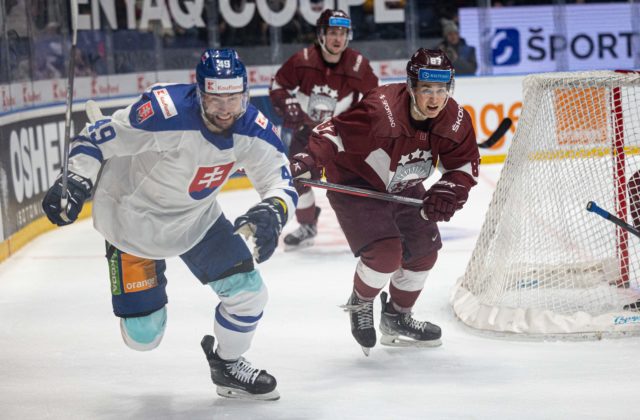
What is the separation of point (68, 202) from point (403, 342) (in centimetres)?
156

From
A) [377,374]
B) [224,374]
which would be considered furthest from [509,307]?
[224,374]

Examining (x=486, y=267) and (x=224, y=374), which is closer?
(x=224, y=374)

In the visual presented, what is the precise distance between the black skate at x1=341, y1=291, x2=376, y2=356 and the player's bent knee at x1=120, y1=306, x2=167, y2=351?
0.77m

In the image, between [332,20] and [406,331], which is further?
[332,20]

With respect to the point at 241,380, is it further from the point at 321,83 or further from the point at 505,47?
the point at 505,47

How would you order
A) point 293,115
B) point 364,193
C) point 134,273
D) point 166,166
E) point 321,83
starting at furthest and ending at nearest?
point 321,83, point 293,115, point 364,193, point 134,273, point 166,166

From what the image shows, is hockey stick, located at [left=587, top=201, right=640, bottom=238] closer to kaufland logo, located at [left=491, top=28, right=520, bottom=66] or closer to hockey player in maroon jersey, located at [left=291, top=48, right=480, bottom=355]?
hockey player in maroon jersey, located at [left=291, top=48, right=480, bottom=355]

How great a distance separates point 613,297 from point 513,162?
2.20ft

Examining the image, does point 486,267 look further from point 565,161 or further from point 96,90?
point 96,90

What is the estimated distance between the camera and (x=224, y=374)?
10.5ft

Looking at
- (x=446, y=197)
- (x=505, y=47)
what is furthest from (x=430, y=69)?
(x=505, y=47)

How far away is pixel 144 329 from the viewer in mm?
3172

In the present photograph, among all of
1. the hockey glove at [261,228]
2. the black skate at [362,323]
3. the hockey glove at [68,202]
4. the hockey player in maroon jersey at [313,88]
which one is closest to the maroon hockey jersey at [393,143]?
the black skate at [362,323]

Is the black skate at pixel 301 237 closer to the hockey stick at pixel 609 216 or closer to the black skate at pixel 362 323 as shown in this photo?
the black skate at pixel 362 323
